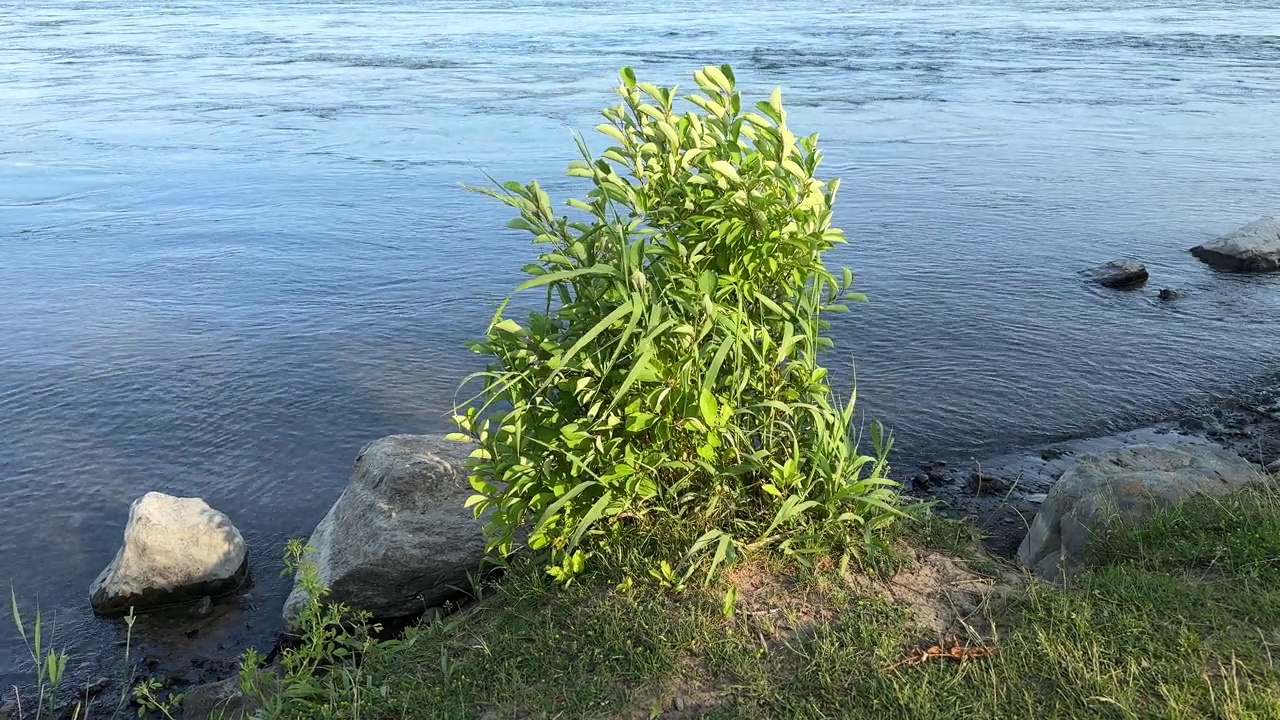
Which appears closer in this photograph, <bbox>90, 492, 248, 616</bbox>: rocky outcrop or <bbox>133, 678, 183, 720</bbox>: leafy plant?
<bbox>133, 678, 183, 720</bbox>: leafy plant

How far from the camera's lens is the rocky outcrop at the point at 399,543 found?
4.86 m

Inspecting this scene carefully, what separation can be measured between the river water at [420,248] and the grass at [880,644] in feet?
6.57

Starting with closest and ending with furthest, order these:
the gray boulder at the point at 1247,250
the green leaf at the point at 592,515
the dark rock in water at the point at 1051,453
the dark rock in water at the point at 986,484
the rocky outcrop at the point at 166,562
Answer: the green leaf at the point at 592,515 → the rocky outcrop at the point at 166,562 → the dark rock in water at the point at 986,484 → the dark rock in water at the point at 1051,453 → the gray boulder at the point at 1247,250

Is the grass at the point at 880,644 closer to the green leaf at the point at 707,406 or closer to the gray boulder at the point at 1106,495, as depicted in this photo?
the gray boulder at the point at 1106,495

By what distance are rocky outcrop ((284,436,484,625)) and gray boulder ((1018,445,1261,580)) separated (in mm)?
2443

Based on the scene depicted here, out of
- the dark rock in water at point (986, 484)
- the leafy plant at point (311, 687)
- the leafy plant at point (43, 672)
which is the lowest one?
the dark rock in water at point (986, 484)

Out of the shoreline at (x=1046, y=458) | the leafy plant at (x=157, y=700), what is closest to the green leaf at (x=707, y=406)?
the shoreline at (x=1046, y=458)

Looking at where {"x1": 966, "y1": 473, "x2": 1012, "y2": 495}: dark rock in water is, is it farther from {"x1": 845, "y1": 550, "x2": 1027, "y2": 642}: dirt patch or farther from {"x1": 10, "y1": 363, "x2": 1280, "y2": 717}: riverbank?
{"x1": 845, "y1": 550, "x2": 1027, "y2": 642}: dirt patch

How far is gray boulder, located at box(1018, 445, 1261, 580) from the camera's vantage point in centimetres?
427

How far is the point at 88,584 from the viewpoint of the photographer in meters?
5.42

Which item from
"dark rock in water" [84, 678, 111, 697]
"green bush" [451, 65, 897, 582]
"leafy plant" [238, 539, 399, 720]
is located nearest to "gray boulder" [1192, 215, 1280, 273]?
"green bush" [451, 65, 897, 582]

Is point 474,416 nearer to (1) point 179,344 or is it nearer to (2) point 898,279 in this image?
(1) point 179,344

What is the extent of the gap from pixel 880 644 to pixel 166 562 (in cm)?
350

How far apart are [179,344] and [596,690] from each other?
234 inches
